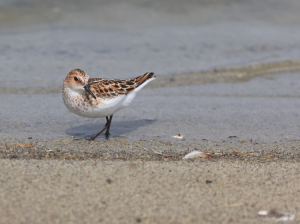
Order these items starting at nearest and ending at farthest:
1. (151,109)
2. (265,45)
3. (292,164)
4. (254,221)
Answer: (254,221) < (292,164) < (151,109) < (265,45)

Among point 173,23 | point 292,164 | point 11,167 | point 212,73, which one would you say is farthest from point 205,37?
point 11,167

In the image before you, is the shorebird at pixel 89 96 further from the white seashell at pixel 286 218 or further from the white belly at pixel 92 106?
the white seashell at pixel 286 218

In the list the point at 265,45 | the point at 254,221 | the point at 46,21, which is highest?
the point at 46,21

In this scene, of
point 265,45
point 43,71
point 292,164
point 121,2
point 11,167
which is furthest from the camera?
point 121,2

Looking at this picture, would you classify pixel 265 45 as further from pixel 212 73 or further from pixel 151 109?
pixel 151 109

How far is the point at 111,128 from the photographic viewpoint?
20.5 feet

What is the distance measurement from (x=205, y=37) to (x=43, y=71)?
4975 millimetres

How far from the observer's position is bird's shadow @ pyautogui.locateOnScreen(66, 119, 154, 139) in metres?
5.88

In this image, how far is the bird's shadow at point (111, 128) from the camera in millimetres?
5883

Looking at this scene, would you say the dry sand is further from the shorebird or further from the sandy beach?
the shorebird

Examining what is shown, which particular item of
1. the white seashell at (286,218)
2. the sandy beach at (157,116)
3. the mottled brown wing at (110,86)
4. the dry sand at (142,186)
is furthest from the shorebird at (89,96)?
the white seashell at (286,218)

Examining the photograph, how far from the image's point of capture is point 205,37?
38.3 ft

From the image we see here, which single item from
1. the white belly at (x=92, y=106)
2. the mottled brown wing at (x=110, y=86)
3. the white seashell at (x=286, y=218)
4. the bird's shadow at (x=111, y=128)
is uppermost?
the mottled brown wing at (x=110, y=86)

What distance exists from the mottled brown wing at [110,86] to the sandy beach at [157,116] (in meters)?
0.65
